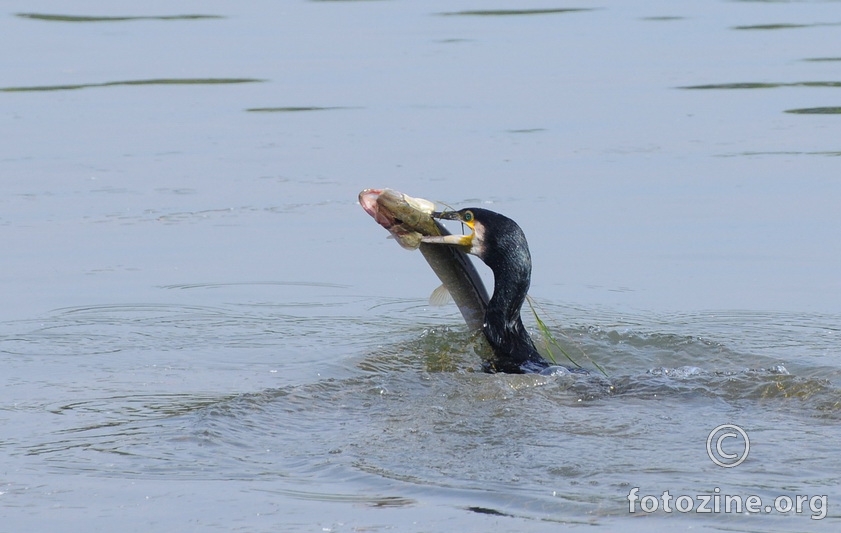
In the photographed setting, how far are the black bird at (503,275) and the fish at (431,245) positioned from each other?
0.07 metres

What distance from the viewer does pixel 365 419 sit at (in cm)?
642

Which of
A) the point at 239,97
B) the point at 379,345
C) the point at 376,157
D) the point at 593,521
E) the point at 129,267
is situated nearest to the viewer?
the point at 593,521

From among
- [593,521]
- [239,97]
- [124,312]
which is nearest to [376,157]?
[239,97]

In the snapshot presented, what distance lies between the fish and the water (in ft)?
1.18

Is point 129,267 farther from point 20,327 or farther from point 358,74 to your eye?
point 358,74

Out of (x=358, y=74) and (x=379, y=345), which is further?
(x=358, y=74)

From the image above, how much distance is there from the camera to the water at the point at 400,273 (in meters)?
5.56

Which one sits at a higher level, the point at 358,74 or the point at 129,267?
the point at 358,74

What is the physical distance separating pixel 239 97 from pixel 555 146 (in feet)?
12.3

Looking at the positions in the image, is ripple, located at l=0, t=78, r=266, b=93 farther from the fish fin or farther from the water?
the fish fin

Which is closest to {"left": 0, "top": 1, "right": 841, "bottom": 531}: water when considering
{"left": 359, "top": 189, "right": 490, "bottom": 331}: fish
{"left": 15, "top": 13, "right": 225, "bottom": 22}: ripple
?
{"left": 359, "top": 189, "right": 490, "bottom": 331}: fish

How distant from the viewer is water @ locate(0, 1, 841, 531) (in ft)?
18.2

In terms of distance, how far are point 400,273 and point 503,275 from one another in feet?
6.89

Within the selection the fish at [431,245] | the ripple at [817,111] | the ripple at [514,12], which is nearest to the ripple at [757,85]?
the ripple at [817,111]
